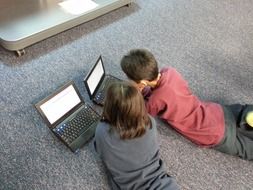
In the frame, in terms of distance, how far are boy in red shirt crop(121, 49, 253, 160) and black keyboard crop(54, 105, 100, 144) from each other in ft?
1.09

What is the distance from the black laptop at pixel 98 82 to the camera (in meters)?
1.62

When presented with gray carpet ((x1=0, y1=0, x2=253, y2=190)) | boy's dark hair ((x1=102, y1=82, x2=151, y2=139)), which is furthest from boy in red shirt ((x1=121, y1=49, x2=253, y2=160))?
boy's dark hair ((x1=102, y1=82, x2=151, y2=139))

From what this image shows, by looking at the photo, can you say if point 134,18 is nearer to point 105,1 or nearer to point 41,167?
point 105,1

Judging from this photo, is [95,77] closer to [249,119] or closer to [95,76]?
[95,76]

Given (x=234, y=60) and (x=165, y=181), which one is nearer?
(x=165, y=181)

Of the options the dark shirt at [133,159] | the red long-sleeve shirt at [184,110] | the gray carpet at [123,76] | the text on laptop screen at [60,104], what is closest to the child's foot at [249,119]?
the red long-sleeve shirt at [184,110]

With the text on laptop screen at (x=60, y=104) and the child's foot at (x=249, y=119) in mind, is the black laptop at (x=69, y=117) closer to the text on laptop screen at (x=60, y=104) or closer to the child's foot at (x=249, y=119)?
the text on laptop screen at (x=60, y=104)

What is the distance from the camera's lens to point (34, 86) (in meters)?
1.82

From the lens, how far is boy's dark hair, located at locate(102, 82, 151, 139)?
3.52 feet

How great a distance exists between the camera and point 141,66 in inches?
52.7

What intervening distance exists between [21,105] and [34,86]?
0.17m

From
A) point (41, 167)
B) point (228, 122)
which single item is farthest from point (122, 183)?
point (228, 122)

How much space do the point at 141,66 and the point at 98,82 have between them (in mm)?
446

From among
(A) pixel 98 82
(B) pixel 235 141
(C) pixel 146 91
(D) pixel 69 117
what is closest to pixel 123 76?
(A) pixel 98 82
